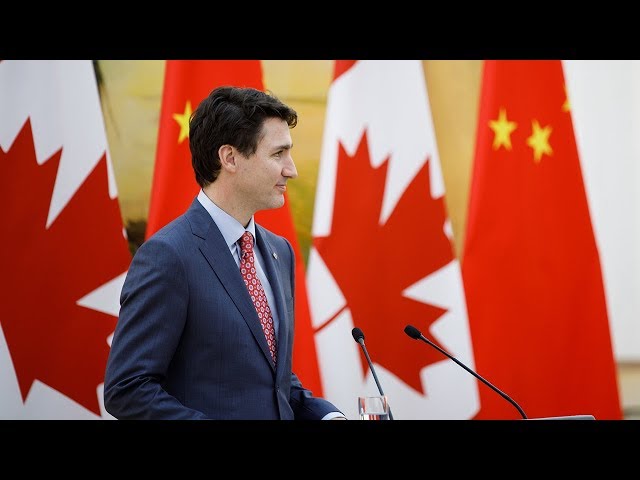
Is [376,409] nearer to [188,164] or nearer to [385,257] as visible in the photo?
[385,257]

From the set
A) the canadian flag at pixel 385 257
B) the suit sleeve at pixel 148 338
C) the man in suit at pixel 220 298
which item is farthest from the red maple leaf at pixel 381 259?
the suit sleeve at pixel 148 338

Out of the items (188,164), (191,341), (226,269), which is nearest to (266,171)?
(226,269)

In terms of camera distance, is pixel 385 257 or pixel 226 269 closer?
pixel 226 269

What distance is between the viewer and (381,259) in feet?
11.6

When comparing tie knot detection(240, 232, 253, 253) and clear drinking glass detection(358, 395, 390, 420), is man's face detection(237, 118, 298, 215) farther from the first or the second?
clear drinking glass detection(358, 395, 390, 420)

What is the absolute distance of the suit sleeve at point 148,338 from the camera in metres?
1.76

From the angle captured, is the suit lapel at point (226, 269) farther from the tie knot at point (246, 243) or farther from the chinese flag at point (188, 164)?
the chinese flag at point (188, 164)

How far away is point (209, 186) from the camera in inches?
82.5

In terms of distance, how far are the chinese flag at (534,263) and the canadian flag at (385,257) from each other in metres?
0.12

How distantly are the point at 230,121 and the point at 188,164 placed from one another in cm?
140

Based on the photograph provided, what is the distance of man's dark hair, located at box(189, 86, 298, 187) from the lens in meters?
2.05
